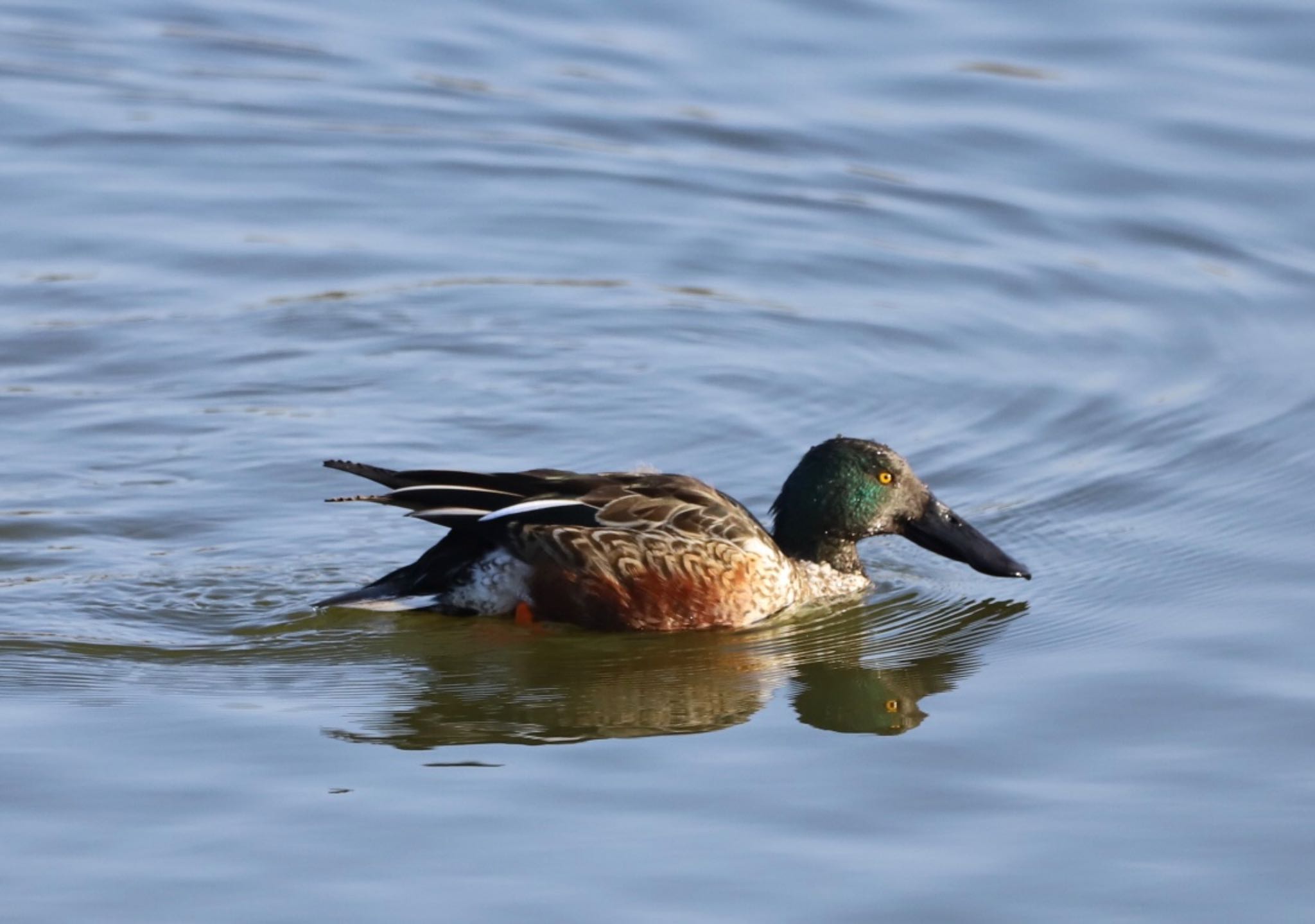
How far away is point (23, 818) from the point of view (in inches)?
263

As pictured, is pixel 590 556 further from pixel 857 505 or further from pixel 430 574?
pixel 857 505

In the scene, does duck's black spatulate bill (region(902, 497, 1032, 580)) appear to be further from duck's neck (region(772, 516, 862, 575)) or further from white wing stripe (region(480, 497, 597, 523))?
white wing stripe (region(480, 497, 597, 523))

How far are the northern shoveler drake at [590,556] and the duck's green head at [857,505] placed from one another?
0.27m

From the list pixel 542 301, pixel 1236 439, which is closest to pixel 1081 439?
pixel 1236 439

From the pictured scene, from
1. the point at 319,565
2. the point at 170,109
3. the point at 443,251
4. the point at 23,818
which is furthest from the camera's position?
the point at 170,109

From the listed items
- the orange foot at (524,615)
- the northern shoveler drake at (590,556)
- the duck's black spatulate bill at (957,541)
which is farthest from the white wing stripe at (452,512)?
the duck's black spatulate bill at (957,541)

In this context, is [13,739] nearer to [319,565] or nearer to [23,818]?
[23,818]

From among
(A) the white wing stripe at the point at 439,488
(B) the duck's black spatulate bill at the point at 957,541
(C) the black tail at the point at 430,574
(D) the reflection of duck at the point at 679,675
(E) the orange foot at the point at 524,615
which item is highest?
(A) the white wing stripe at the point at 439,488

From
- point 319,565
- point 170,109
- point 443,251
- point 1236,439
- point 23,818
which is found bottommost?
point 23,818

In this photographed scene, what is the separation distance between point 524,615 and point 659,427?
7.75ft

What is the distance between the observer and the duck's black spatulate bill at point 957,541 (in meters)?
9.28

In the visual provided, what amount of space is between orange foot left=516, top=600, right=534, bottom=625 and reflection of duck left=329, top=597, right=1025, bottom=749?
0.04m

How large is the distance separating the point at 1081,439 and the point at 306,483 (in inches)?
150

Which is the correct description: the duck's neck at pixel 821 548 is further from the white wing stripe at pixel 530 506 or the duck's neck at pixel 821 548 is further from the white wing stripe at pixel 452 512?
the white wing stripe at pixel 452 512
